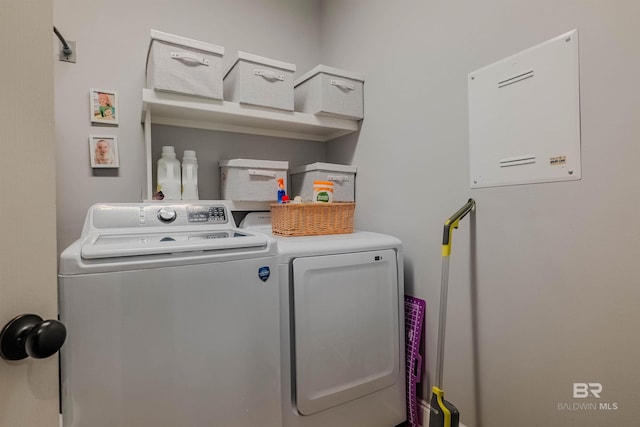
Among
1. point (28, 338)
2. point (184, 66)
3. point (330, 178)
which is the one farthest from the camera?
point (330, 178)

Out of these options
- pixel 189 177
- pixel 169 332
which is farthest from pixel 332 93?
pixel 169 332

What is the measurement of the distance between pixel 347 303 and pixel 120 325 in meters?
0.83

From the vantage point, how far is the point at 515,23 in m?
1.23

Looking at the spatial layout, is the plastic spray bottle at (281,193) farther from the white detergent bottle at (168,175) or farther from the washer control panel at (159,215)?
the white detergent bottle at (168,175)

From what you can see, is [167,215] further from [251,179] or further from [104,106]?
[104,106]

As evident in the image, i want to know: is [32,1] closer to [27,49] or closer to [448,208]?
[27,49]

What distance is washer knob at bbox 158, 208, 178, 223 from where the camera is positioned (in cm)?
145

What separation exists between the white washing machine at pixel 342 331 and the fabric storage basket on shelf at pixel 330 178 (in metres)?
0.45

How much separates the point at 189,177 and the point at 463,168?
1329 mm

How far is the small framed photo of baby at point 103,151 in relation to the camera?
5.46 ft

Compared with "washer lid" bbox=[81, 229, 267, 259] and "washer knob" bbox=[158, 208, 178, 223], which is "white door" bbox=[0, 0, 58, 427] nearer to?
"washer lid" bbox=[81, 229, 267, 259]

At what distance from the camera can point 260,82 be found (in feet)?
5.65
